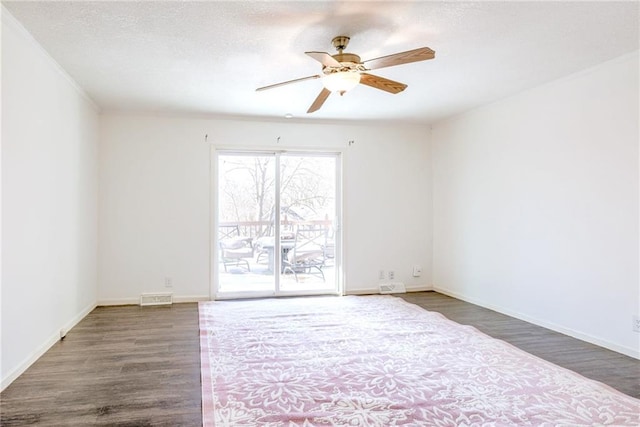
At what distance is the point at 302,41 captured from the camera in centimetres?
299

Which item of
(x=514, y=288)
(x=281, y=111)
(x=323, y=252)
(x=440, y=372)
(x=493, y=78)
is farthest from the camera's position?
(x=323, y=252)

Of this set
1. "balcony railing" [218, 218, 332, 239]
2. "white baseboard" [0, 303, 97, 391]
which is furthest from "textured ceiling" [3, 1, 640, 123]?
"white baseboard" [0, 303, 97, 391]

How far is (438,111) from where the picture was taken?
5.14m

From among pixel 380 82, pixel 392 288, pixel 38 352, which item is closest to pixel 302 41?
pixel 380 82

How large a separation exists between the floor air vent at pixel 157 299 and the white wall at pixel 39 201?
66 centimetres

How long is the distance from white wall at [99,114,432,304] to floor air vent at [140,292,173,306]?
7cm

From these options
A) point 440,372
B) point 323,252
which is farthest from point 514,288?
point 323,252

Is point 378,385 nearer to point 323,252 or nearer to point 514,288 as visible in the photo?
point 514,288

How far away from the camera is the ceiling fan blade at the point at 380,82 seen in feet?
9.85

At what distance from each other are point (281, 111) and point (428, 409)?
3811 mm

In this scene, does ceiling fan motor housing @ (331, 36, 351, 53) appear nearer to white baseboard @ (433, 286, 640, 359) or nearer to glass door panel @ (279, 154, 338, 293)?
glass door panel @ (279, 154, 338, 293)

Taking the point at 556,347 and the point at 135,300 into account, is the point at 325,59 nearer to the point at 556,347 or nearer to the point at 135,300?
the point at 556,347

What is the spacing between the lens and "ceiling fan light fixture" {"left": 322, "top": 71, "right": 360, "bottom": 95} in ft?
9.34

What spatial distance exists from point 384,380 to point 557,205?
247 centimetres
